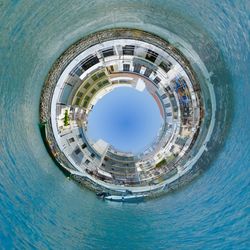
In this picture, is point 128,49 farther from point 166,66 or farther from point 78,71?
point 78,71

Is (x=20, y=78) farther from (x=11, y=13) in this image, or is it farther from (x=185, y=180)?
(x=185, y=180)

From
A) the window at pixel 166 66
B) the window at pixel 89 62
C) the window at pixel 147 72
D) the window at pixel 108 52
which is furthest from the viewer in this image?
the window at pixel 147 72

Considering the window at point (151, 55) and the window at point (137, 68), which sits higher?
the window at point (137, 68)

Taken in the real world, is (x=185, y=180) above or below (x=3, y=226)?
above

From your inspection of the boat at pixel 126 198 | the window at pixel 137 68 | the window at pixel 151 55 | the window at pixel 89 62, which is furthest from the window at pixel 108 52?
the boat at pixel 126 198

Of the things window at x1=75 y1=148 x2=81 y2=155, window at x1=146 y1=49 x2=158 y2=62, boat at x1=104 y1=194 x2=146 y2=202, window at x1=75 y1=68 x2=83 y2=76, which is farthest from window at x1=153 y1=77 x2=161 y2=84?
boat at x1=104 y1=194 x2=146 y2=202

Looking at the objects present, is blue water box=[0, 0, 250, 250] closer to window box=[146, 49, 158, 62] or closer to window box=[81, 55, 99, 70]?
window box=[146, 49, 158, 62]

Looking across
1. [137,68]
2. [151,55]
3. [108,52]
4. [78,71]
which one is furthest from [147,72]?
[78,71]

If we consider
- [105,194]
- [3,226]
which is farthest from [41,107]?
[3,226]

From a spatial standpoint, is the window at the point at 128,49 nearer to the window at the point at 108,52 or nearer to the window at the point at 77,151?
the window at the point at 108,52
